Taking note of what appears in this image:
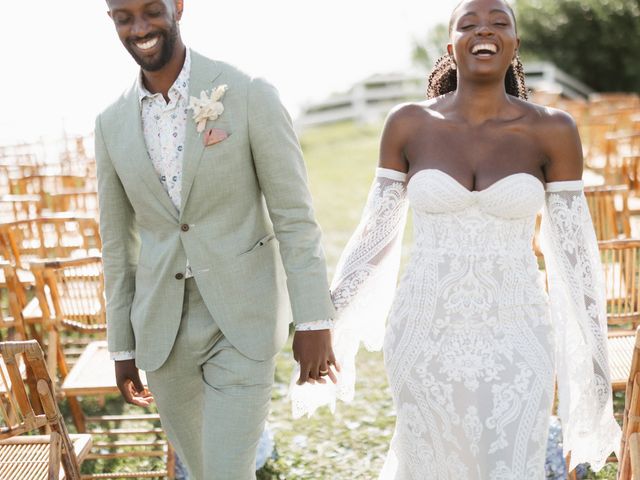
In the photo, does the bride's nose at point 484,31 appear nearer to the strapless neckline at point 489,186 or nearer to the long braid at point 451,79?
the long braid at point 451,79

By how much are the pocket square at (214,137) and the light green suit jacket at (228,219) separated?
2cm

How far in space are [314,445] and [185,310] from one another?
89.0 inches

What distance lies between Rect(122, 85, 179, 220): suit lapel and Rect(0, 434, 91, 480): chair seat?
1.18 meters

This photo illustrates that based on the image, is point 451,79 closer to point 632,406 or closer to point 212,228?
point 212,228

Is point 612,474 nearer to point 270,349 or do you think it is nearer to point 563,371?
point 563,371

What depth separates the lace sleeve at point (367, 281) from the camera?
125 inches

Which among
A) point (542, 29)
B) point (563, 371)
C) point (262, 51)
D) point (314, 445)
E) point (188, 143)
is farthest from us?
point (262, 51)

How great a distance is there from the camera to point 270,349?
114 inches

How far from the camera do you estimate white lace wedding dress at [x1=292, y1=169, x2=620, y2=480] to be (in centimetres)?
288

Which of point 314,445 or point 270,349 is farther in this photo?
point 314,445

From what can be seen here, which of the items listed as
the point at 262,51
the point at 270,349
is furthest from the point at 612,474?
the point at 262,51

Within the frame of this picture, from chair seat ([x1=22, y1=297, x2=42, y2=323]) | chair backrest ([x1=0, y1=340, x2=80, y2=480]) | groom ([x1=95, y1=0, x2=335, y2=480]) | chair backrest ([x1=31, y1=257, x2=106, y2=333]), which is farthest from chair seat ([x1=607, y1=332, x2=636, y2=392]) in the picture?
chair seat ([x1=22, y1=297, x2=42, y2=323])

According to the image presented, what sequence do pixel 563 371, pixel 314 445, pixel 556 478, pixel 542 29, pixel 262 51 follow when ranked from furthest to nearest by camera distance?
pixel 262 51 < pixel 542 29 < pixel 314 445 < pixel 556 478 < pixel 563 371

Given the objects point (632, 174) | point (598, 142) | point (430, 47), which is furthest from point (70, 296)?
point (430, 47)
